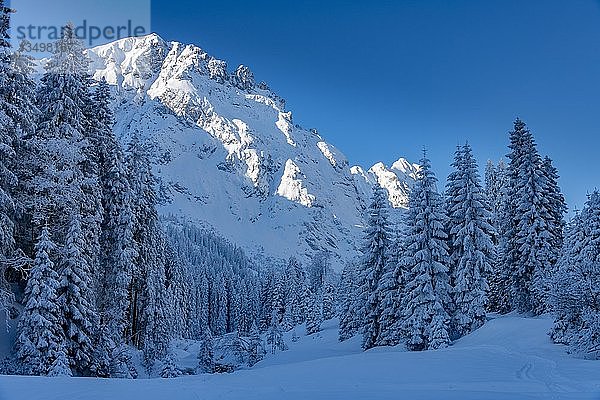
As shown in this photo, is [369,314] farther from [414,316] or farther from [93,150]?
[93,150]

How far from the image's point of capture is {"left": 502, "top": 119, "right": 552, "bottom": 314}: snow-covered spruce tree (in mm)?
30328

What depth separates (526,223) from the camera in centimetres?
3103

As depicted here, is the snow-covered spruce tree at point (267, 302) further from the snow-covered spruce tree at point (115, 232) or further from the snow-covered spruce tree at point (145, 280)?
the snow-covered spruce tree at point (115, 232)

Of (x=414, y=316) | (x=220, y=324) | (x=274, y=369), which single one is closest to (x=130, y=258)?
(x=274, y=369)

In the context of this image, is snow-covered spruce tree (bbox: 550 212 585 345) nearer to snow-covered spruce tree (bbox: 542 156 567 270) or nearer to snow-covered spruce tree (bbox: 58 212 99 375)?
snow-covered spruce tree (bbox: 542 156 567 270)

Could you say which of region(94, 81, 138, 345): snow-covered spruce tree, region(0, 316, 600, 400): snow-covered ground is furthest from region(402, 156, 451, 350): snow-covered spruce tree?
region(94, 81, 138, 345): snow-covered spruce tree

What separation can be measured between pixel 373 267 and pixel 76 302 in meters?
20.6

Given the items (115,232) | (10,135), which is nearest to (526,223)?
(115,232)

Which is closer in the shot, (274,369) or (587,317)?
(274,369)

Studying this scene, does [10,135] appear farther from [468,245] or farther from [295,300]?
[295,300]

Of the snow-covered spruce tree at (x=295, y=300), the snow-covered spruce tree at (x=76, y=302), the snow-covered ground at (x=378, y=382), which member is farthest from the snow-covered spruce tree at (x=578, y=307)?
the snow-covered spruce tree at (x=295, y=300)

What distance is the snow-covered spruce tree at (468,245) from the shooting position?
2812cm

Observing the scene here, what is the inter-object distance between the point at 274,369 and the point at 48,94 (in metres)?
16.1

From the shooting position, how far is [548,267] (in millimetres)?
28375
